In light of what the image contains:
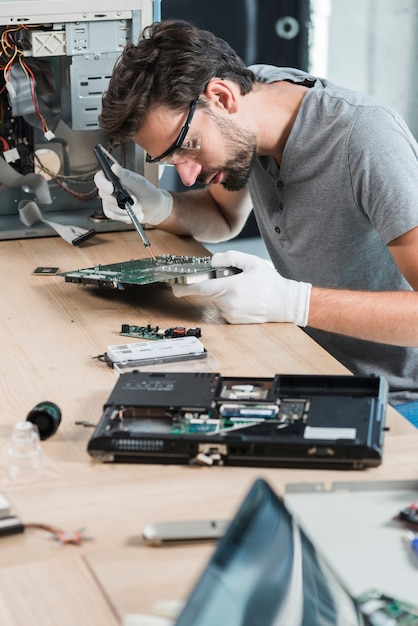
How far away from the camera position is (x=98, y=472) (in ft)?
3.83

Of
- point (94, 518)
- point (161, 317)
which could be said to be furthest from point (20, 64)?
point (94, 518)

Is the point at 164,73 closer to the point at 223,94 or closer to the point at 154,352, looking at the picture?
the point at 223,94

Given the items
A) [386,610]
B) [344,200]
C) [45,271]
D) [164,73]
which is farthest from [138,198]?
[386,610]

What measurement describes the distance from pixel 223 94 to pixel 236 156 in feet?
0.39

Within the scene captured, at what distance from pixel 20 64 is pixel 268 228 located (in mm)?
643

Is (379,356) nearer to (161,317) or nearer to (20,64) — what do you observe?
(161,317)

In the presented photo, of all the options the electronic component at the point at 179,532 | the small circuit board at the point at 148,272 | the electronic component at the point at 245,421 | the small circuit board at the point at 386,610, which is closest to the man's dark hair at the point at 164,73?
the small circuit board at the point at 148,272

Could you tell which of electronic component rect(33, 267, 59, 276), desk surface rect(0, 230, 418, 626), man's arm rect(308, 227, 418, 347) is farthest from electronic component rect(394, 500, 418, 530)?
electronic component rect(33, 267, 59, 276)

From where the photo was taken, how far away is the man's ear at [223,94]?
1.76 meters

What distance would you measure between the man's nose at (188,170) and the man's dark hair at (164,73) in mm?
108

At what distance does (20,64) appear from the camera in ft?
6.64

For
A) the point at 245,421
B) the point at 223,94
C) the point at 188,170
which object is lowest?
the point at 245,421

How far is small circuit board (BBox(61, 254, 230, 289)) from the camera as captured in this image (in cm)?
167

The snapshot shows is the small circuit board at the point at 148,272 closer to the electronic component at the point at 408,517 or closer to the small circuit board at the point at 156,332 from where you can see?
the small circuit board at the point at 156,332
